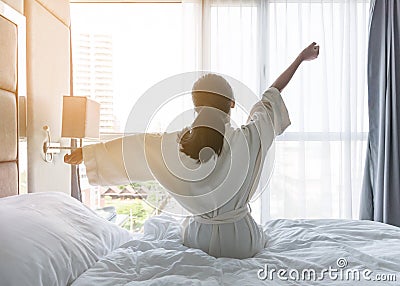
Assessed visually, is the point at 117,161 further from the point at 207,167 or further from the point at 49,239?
the point at 49,239

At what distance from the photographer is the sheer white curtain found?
3.40m

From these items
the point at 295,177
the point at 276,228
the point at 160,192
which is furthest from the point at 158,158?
the point at 295,177

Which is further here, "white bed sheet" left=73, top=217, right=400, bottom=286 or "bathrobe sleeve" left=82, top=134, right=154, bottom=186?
"bathrobe sleeve" left=82, top=134, right=154, bottom=186

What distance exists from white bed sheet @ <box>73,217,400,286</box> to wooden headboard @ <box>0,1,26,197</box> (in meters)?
0.58

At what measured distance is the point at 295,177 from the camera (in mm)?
3414

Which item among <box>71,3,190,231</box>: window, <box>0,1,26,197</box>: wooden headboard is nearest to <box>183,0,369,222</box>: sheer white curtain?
<box>71,3,190,231</box>: window

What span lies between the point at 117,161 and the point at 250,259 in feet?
1.84

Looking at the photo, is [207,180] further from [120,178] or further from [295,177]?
[295,177]

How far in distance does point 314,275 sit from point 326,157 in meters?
2.28

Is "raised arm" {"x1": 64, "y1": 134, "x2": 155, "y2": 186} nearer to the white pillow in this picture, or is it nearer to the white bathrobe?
the white bathrobe

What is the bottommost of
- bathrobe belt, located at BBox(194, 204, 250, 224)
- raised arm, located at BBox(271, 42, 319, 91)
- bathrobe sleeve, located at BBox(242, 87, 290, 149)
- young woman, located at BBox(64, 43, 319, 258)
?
bathrobe belt, located at BBox(194, 204, 250, 224)

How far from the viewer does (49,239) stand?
3.96ft

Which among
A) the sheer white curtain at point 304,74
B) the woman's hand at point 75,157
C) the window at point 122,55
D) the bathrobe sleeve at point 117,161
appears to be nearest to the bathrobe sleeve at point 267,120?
the bathrobe sleeve at point 117,161

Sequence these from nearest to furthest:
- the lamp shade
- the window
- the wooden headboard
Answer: the wooden headboard, the lamp shade, the window
